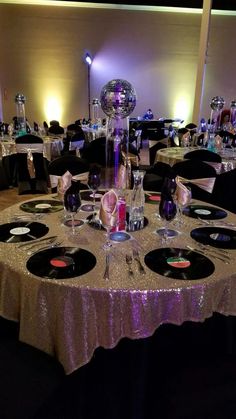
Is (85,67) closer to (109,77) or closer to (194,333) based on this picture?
(109,77)

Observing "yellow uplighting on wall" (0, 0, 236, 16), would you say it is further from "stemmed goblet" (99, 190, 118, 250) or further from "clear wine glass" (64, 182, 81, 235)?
"stemmed goblet" (99, 190, 118, 250)

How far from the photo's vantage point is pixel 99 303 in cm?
120

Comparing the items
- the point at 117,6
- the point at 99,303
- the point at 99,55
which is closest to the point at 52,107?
the point at 99,55

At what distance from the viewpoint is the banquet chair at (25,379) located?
108 centimetres

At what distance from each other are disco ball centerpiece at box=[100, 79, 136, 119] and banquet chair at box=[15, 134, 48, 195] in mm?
2905

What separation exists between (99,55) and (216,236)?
9.82 meters

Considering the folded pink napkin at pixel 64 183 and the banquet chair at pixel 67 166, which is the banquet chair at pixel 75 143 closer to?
the banquet chair at pixel 67 166

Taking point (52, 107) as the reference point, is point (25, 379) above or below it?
below

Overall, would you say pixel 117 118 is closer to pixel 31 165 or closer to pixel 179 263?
pixel 179 263

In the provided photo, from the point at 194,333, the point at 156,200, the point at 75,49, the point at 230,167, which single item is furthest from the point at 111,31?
the point at 194,333

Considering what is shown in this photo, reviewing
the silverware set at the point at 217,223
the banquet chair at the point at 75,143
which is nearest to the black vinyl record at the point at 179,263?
the silverware set at the point at 217,223

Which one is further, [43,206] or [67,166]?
[67,166]

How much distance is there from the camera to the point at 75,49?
396 inches

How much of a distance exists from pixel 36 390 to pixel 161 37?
35.8 feet
